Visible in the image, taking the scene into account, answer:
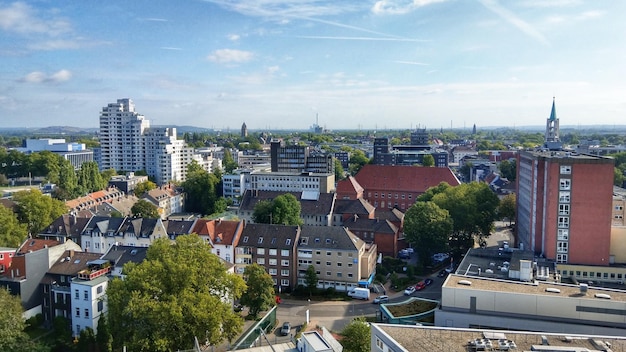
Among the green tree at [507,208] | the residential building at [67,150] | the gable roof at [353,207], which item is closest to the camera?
the green tree at [507,208]

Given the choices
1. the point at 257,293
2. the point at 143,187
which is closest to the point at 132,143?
the point at 143,187

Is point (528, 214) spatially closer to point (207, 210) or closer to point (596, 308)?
point (596, 308)

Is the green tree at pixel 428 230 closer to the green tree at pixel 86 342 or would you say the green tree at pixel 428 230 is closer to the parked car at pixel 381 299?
the parked car at pixel 381 299

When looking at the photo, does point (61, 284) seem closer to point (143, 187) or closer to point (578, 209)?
point (578, 209)

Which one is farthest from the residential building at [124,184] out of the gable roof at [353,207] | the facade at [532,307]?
the facade at [532,307]

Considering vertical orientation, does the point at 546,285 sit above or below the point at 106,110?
below

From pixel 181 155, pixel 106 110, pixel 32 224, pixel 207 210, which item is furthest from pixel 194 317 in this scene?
pixel 106 110

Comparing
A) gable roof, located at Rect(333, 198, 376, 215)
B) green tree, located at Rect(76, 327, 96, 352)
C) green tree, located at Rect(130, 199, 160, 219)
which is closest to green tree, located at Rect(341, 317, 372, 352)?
green tree, located at Rect(76, 327, 96, 352)

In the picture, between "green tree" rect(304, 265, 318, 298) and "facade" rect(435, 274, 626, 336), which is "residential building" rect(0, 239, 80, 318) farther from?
"facade" rect(435, 274, 626, 336)
